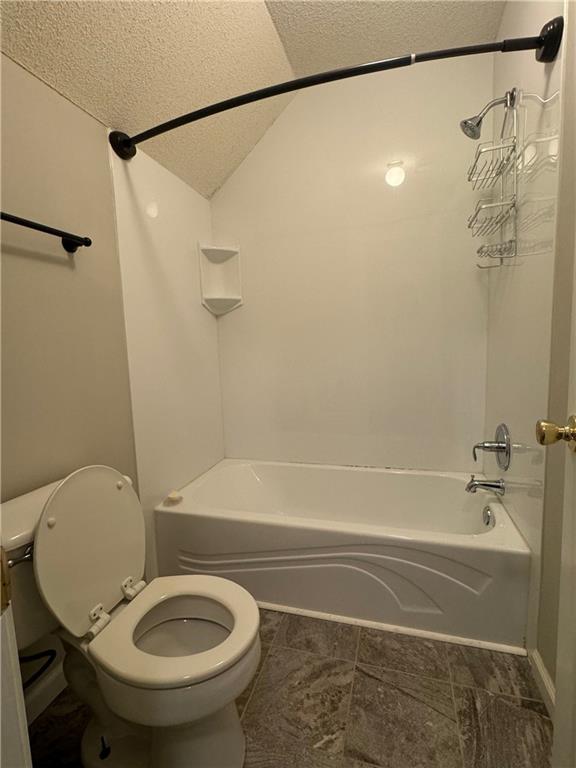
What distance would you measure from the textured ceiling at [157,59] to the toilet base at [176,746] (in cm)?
200

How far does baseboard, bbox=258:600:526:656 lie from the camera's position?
1429mm

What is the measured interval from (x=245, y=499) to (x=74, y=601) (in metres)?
1.28

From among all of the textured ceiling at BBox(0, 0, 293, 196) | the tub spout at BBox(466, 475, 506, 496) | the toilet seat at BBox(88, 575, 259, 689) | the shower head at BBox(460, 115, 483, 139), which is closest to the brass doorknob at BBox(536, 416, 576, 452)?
the toilet seat at BBox(88, 575, 259, 689)

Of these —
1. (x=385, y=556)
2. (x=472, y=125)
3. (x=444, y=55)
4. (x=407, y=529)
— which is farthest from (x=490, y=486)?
(x=444, y=55)

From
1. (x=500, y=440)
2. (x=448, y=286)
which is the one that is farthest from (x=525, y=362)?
(x=448, y=286)

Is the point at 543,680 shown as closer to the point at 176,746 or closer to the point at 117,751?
the point at 176,746

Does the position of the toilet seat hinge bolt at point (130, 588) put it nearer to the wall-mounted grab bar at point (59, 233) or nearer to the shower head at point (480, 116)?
the wall-mounted grab bar at point (59, 233)

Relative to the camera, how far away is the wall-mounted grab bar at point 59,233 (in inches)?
40.0

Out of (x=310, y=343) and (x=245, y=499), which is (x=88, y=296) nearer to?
(x=310, y=343)

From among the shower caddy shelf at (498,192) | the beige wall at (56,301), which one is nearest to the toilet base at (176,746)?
the beige wall at (56,301)

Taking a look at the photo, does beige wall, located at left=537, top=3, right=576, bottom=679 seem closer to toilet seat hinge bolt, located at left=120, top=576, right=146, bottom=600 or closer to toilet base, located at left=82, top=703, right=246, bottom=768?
toilet base, located at left=82, top=703, right=246, bottom=768

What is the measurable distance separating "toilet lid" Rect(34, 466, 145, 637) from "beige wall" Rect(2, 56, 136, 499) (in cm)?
20

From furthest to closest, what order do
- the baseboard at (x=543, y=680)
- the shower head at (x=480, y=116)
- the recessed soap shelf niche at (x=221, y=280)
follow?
1. the recessed soap shelf niche at (x=221, y=280)
2. the shower head at (x=480, y=116)
3. the baseboard at (x=543, y=680)

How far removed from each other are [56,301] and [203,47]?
1.14 meters
